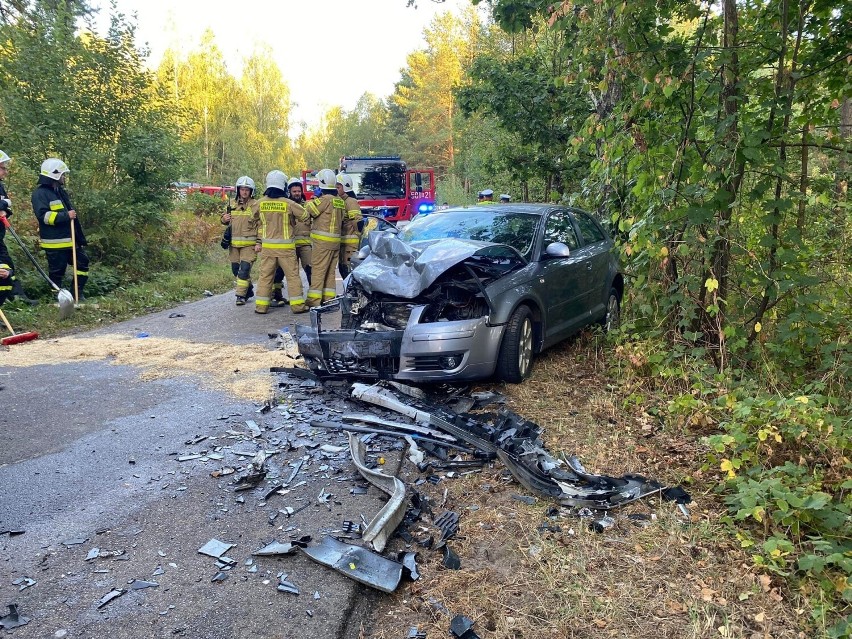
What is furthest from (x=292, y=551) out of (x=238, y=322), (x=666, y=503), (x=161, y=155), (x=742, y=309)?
(x=161, y=155)

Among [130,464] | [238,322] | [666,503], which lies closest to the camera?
[666,503]

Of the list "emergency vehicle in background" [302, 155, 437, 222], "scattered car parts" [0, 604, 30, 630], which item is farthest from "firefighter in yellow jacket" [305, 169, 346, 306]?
"emergency vehicle in background" [302, 155, 437, 222]

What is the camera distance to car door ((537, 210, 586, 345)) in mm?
5984

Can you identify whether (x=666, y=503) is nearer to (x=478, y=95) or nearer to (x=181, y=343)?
(x=181, y=343)

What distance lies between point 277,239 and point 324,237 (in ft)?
2.46

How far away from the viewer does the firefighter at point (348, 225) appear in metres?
10.1

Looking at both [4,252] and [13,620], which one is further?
[4,252]

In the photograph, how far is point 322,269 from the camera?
31.9 ft

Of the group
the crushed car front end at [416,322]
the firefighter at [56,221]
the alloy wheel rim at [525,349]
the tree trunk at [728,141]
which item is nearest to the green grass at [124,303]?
the firefighter at [56,221]

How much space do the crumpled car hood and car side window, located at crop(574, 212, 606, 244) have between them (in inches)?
62.1

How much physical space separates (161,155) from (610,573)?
1169 cm

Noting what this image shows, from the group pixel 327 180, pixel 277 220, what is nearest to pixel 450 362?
pixel 277 220

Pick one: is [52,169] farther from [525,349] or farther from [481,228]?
[525,349]

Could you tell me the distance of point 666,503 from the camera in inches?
138
